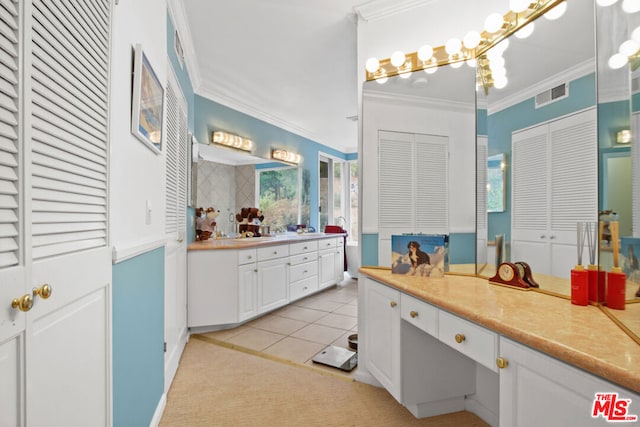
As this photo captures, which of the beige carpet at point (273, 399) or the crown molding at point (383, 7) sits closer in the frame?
the beige carpet at point (273, 399)

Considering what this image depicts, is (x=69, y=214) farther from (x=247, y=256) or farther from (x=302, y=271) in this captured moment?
(x=302, y=271)

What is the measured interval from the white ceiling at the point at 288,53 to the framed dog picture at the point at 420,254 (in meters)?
0.88

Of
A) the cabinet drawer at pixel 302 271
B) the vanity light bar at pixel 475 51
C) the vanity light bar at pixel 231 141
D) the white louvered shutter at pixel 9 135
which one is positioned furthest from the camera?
the cabinet drawer at pixel 302 271

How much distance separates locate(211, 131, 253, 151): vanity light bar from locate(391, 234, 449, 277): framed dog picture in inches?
100

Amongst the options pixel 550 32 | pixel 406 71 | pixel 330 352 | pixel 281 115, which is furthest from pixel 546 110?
pixel 281 115

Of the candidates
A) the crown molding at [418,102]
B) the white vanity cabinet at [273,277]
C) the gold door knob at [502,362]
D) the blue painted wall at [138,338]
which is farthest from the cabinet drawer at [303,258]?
the gold door knob at [502,362]

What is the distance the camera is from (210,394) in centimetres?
206

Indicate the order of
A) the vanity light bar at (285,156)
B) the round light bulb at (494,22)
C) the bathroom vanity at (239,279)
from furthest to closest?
the vanity light bar at (285,156) → the bathroom vanity at (239,279) → the round light bulb at (494,22)

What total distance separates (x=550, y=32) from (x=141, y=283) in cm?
225

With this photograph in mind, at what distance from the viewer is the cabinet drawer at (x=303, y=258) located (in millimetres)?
4055

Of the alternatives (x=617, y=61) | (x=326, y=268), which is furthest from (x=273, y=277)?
(x=617, y=61)

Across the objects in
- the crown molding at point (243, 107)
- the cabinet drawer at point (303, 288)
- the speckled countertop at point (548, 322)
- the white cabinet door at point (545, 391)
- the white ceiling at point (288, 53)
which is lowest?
the cabinet drawer at point (303, 288)

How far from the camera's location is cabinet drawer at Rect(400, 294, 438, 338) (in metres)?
1.45

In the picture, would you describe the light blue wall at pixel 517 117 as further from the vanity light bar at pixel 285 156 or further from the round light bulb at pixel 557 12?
the vanity light bar at pixel 285 156
